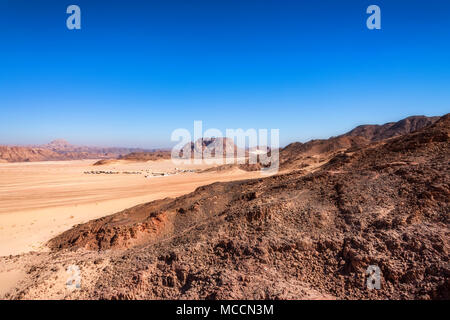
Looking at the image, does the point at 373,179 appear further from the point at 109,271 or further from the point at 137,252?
the point at 109,271

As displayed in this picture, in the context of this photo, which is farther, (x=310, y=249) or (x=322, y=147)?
(x=322, y=147)

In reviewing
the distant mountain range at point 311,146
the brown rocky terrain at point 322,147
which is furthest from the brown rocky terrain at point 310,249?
the distant mountain range at point 311,146

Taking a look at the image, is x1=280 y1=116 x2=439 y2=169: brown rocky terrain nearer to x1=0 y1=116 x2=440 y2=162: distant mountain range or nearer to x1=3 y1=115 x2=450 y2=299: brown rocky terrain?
x1=0 y1=116 x2=440 y2=162: distant mountain range

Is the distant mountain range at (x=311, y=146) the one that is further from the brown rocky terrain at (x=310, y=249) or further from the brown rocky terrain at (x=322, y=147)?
the brown rocky terrain at (x=310, y=249)

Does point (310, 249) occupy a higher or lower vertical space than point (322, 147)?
lower

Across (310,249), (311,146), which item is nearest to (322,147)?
(311,146)

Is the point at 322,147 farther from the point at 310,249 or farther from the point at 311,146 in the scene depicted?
the point at 310,249

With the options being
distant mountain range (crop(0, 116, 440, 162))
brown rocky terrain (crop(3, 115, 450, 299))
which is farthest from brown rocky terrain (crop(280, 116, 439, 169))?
brown rocky terrain (crop(3, 115, 450, 299))

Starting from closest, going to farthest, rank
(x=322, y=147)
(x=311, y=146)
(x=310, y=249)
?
(x=310, y=249)
(x=322, y=147)
(x=311, y=146)
